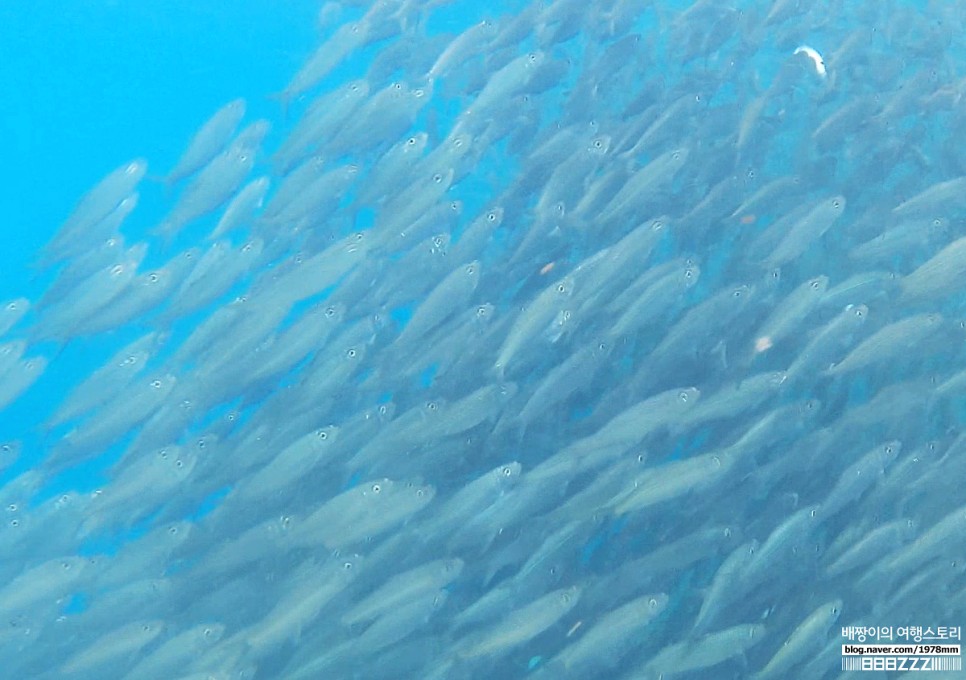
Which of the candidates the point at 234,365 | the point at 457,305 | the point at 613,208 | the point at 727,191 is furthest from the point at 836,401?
the point at 234,365

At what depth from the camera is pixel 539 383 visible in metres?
3.83

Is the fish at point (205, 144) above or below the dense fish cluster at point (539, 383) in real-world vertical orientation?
above

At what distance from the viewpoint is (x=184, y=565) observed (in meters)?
4.32

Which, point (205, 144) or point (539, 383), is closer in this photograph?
point (539, 383)

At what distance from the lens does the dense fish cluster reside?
345 cm

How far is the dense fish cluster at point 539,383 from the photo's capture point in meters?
3.45

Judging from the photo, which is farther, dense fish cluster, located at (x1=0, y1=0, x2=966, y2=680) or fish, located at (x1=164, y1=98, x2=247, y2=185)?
fish, located at (x1=164, y1=98, x2=247, y2=185)

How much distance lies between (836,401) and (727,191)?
116 centimetres

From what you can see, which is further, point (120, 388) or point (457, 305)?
point (120, 388)

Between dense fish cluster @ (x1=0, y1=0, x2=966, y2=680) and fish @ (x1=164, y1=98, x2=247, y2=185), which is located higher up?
fish @ (x1=164, y1=98, x2=247, y2=185)

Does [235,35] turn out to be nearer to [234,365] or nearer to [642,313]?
[234,365]

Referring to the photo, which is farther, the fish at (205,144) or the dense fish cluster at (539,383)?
the fish at (205,144)

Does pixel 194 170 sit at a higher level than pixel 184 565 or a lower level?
higher

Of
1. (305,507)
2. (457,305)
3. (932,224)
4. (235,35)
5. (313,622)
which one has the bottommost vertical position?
(313,622)
